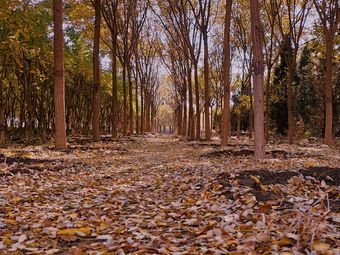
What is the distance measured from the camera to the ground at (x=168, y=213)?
3.26 metres

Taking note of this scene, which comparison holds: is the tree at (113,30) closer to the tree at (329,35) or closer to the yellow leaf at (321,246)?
the tree at (329,35)

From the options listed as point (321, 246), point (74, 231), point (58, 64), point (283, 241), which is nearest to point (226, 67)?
point (58, 64)

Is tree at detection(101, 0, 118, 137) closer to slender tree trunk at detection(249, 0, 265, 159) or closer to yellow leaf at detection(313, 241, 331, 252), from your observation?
slender tree trunk at detection(249, 0, 265, 159)

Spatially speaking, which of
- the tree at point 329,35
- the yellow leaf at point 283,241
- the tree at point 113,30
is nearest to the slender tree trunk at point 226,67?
the tree at point 329,35

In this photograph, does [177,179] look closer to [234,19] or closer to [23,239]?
[23,239]

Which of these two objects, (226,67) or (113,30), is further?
(113,30)

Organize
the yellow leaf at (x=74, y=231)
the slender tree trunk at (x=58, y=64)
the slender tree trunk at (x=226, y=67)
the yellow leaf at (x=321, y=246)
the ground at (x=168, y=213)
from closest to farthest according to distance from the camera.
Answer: the yellow leaf at (x=321, y=246) < the ground at (x=168, y=213) < the yellow leaf at (x=74, y=231) < the slender tree trunk at (x=58, y=64) < the slender tree trunk at (x=226, y=67)

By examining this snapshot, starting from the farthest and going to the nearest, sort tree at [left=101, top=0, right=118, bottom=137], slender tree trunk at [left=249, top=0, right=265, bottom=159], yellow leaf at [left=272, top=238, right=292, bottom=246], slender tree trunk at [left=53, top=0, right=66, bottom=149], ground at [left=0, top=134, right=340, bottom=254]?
tree at [left=101, top=0, right=118, bottom=137] → slender tree trunk at [left=53, top=0, right=66, bottom=149] → slender tree trunk at [left=249, top=0, right=265, bottom=159] → ground at [left=0, top=134, right=340, bottom=254] → yellow leaf at [left=272, top=238, right=292, bottom=246]

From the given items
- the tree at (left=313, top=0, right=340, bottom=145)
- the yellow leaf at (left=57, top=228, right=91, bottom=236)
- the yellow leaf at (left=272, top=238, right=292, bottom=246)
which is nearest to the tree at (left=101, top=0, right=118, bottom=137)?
the tree at (left=313, top=0, right=340, bottom=145)

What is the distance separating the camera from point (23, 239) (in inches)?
143

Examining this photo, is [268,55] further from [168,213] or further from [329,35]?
[168,213]

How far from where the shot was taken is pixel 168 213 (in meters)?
4.59

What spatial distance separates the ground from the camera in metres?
3.26

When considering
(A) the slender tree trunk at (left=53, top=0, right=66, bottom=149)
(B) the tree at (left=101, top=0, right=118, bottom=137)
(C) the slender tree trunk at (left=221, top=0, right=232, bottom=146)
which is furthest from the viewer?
(B) the tree at (left=101, top=0, right=118, bottom=137)
